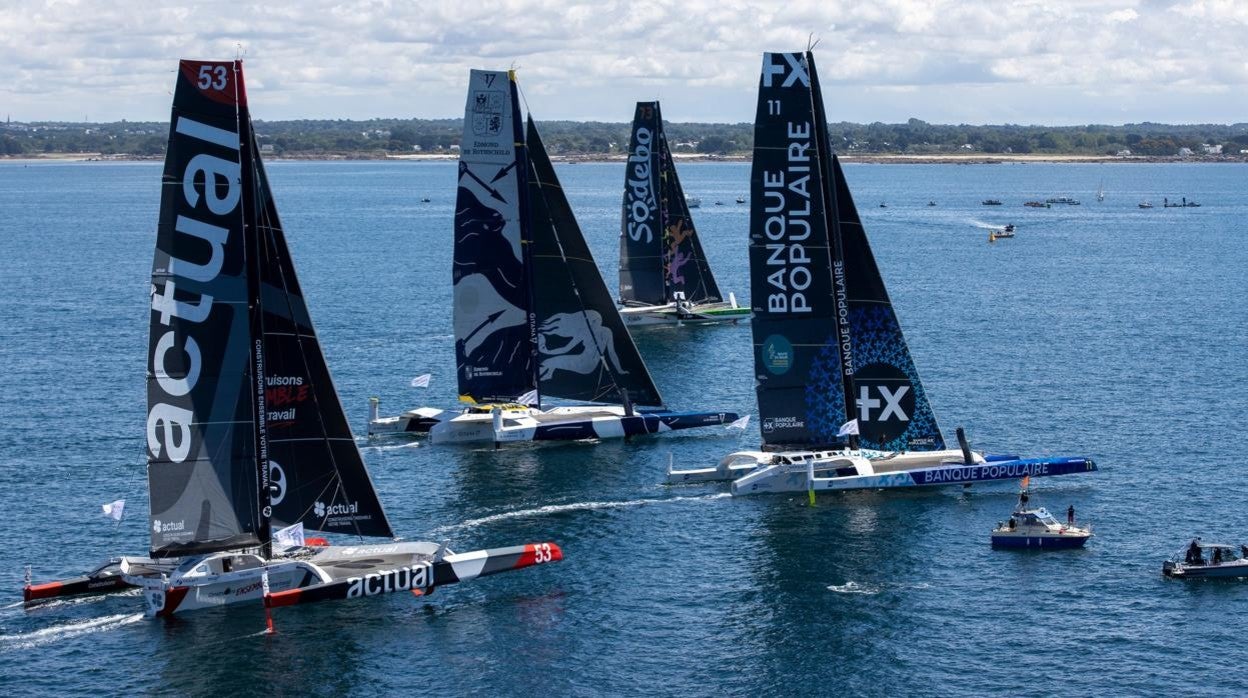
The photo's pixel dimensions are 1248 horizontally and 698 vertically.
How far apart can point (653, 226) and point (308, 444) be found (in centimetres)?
6346

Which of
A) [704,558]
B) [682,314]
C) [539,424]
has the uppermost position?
[682,314]

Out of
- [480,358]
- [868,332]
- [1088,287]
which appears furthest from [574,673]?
[1088,287]

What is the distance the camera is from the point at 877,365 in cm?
→ 7231

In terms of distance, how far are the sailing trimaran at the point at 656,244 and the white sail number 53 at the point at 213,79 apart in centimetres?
6437

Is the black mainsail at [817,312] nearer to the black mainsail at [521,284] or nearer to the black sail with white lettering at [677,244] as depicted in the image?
the black mainsail at [521,284]

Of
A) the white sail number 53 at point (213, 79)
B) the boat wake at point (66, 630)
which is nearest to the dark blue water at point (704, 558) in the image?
the boat wake at point (66, 630)

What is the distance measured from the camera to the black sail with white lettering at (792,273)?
69875 mm

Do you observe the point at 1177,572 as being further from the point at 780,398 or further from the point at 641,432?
the point at 641,432

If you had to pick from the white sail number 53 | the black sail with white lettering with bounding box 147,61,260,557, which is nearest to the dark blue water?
the black sail with white lettering with bounding box 147,61,260,557

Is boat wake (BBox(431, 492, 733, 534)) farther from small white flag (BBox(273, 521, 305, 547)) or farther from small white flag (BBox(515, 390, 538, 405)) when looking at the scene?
small white flag (BBox(515, 390, 538, 405))

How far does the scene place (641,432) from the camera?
8144 centimetres

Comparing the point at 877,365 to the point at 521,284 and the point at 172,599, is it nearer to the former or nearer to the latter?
the point at 521,284

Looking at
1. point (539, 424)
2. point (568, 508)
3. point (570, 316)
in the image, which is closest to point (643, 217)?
point (570, 316)

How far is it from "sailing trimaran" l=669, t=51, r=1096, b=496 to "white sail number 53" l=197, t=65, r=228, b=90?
26080 mm
